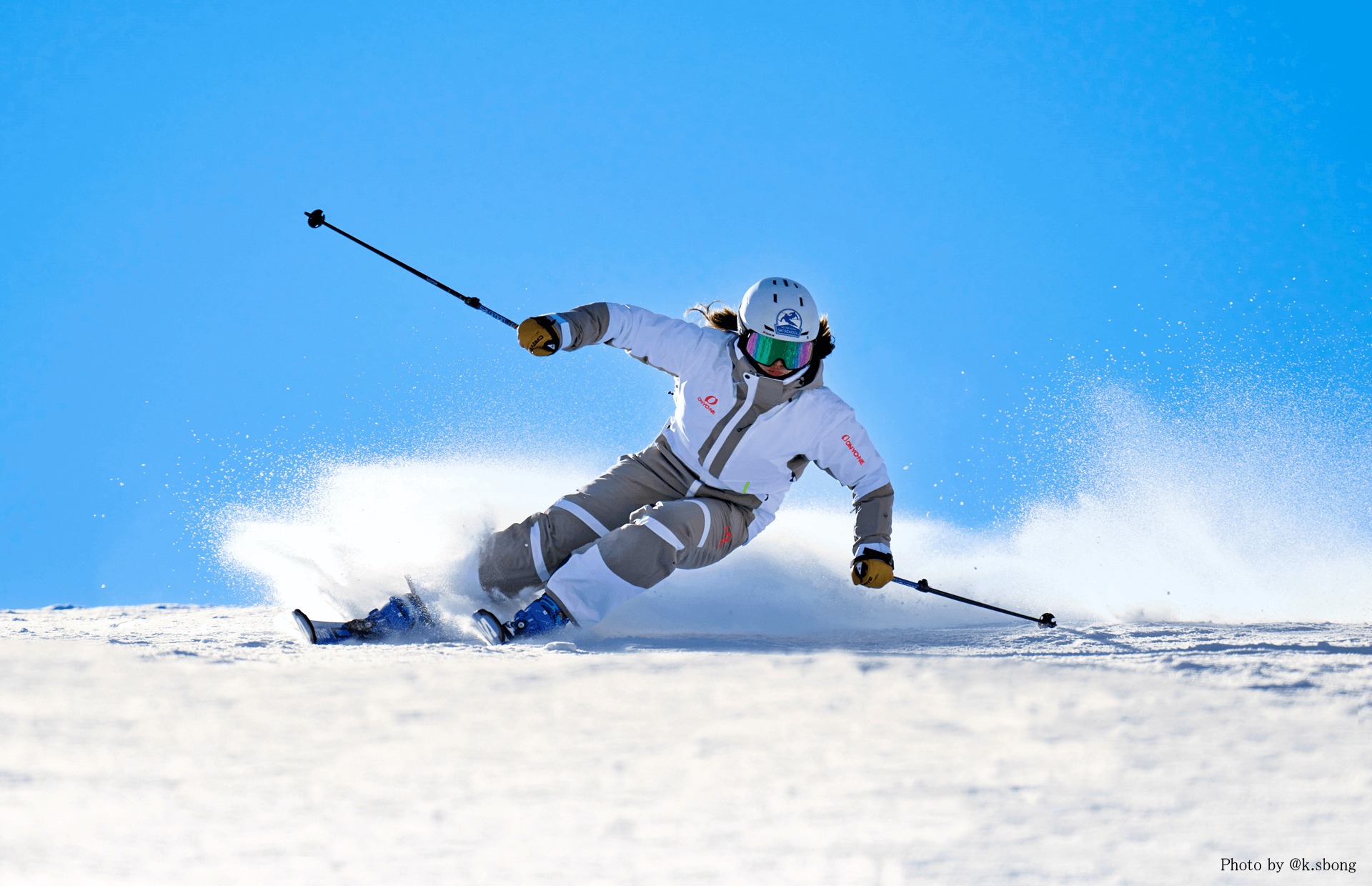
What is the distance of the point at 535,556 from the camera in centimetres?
472

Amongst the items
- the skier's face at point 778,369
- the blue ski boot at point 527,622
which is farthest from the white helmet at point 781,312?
the blue ski boot at point 527,622

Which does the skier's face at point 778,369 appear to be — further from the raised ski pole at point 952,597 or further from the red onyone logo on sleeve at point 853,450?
the raised ski pole at point 952,597

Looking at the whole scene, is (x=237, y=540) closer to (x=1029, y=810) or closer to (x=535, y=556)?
(x=535, y=556)

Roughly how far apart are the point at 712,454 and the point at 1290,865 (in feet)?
11.3

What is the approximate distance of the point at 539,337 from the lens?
4.70 m

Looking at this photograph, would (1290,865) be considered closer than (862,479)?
Yes

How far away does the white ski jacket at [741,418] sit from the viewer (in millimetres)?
4918

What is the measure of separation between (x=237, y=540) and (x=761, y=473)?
3.20m

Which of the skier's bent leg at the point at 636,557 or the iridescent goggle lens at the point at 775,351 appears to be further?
the iridescent goggle lens at the point at 775,351

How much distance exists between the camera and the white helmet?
15.7ft

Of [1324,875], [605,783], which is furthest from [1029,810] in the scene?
[605,783]

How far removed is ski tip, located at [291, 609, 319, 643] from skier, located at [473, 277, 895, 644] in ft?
3.12

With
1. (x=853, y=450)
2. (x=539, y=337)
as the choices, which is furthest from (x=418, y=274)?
(x=853, y=450)

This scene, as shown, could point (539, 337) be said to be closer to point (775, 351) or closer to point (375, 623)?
point (775, 351)
